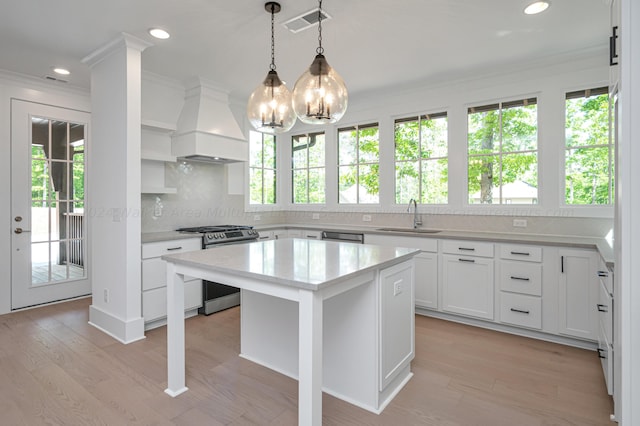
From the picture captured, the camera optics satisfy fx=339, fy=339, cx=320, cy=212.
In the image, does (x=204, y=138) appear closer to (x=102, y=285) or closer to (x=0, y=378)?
(x=102, y=285)

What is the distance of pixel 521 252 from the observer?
120 inches

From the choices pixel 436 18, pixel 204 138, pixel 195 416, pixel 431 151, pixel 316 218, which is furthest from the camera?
pixel 316 218

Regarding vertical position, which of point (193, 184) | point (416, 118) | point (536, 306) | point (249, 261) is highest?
point (416, 118)

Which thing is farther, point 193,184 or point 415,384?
point 193,184

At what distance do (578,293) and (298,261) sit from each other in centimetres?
245

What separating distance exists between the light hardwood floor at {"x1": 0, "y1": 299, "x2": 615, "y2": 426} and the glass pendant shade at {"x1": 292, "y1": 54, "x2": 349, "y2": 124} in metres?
1.73

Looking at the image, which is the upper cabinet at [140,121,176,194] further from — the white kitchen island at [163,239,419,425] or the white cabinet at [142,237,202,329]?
the white kitchen island at [163,239,419,425]

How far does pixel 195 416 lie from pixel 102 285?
6.46ft

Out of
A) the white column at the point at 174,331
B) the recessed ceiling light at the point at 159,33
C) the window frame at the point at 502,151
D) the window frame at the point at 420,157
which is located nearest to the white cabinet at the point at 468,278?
the window frame at the point at 502,151

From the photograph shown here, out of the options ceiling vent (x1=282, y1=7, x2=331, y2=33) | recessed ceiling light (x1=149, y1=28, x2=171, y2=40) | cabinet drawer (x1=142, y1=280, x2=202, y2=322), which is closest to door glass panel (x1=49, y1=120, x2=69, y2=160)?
recessed ceiling light (x1=149, y1=28, x2=171, y2=40)

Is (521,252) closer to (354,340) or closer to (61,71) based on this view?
(354,340)

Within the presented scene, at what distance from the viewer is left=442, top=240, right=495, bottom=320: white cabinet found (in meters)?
3.23

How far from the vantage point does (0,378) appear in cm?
230

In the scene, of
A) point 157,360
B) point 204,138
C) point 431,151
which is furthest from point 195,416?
point 431,151
